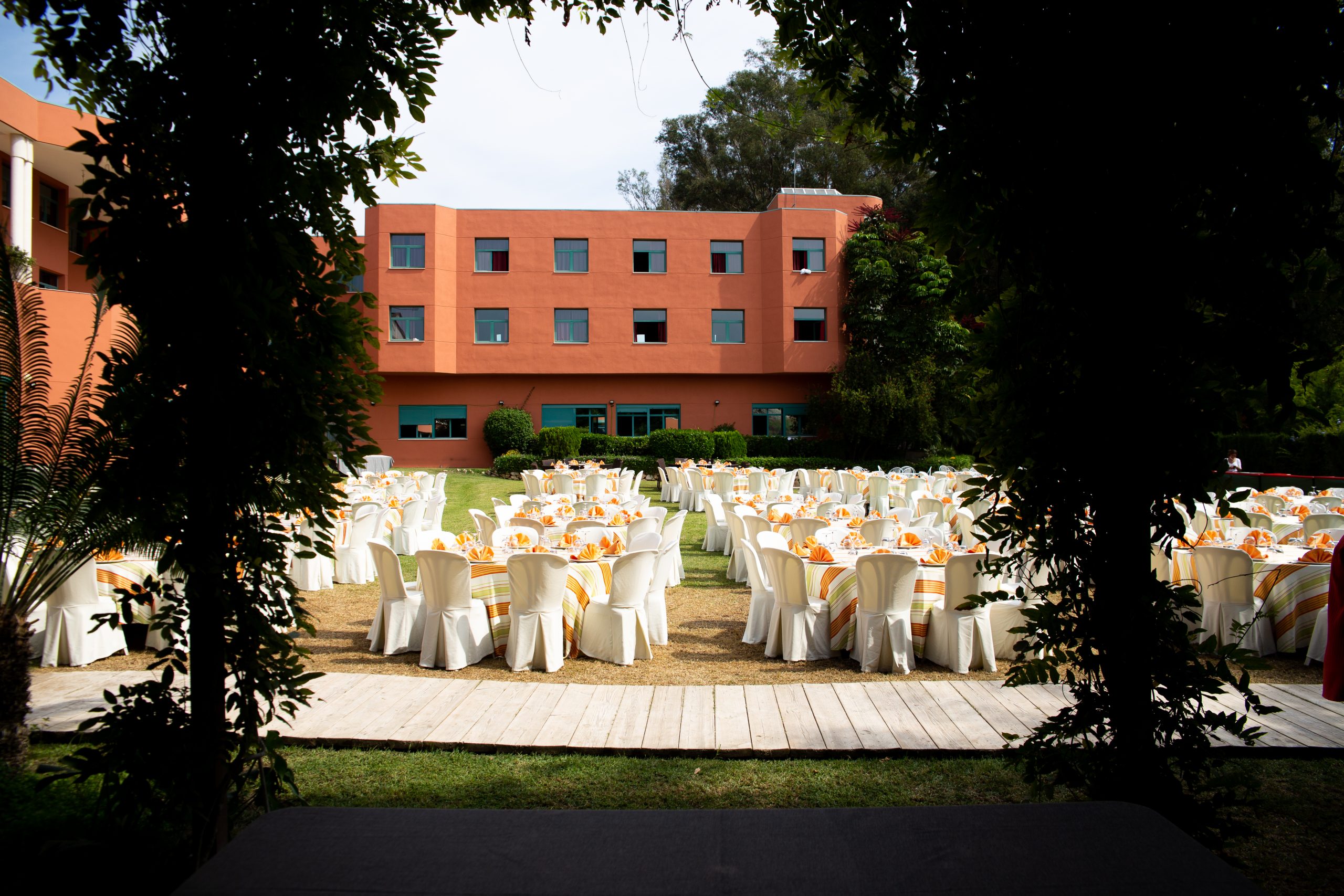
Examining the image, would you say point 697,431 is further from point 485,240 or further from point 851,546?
point 851,546

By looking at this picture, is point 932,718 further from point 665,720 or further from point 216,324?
point 216,324

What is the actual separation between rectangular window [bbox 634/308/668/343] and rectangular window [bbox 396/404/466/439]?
29.3 ft

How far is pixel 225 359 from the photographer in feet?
9.17

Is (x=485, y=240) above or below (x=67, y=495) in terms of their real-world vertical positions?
above

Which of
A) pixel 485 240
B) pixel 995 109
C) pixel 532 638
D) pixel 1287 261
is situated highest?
pixel 485 240

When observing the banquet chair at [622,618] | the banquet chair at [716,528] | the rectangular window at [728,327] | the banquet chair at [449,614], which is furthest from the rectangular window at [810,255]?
the banquet chair at [449,614]

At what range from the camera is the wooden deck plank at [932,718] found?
4840mm

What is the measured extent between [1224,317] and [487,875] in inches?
109

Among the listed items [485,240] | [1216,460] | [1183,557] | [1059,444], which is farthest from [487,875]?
[485,240]

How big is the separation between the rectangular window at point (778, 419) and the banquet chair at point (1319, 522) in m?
26.4

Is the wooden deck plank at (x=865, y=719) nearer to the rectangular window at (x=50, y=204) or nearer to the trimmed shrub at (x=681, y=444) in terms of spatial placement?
the rectangular window at (x=50, y=204)

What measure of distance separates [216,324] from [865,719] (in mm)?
4424

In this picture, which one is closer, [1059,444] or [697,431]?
[1059,444]

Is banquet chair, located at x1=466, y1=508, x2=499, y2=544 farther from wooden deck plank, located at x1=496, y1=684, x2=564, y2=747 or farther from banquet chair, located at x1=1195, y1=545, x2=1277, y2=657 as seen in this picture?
banquet chair, located at x1=1195, y1=545, x2=1277, y2=657
